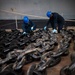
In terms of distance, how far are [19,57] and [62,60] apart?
331 mm

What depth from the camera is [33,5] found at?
28.2 ft

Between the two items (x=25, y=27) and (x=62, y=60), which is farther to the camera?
(x=25, y=27)

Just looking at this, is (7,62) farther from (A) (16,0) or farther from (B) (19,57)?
(A) (16,0)

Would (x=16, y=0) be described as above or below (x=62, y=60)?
above

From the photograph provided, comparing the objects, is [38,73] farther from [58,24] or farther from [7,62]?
[58,24]

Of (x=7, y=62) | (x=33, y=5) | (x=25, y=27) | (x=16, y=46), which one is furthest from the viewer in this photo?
(x=33, y=5)

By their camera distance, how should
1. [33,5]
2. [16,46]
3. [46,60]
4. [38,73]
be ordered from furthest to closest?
[33,5]
[16,46]
[46,60]
[38,73]

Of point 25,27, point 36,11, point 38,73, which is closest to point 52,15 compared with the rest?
point 25,27

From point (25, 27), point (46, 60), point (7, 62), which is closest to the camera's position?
point (46, 60)

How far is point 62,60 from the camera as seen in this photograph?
1436mm

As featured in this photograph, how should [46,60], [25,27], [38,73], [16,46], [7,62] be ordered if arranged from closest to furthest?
[38,73], [46,60], [7,62], [16,46], [25,27]

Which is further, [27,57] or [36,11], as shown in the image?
[36,11]

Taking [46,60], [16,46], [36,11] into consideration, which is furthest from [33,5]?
[46,60]

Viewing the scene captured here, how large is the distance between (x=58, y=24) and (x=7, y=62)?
10.8 feet
